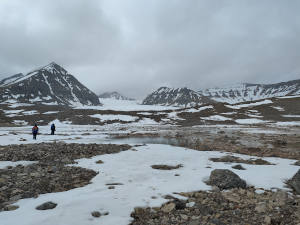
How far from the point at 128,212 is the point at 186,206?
198 cm

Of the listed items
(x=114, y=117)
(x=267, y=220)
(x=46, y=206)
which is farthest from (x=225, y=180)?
(x=114, y=117)

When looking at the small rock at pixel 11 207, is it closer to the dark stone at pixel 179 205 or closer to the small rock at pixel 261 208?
the dark stone at pixel 179 205

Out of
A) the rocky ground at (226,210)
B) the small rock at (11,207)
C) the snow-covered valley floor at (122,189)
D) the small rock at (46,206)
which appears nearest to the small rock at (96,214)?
the snow-covered valley floor at (122,189)

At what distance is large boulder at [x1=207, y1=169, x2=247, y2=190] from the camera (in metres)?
8.36

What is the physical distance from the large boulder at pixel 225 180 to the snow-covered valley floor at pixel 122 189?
488 millimetres

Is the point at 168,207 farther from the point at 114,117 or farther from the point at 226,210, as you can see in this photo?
the point at 114,117

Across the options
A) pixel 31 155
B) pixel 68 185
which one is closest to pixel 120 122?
pixel 31 155

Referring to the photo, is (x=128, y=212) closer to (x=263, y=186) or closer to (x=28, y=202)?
(x=28, y=202)

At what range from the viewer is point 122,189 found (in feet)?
26.3

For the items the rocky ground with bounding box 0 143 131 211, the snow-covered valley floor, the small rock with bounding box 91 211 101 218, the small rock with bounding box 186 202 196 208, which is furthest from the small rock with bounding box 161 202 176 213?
the rocky ground with bounding box 0 143 131 211

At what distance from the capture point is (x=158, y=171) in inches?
440

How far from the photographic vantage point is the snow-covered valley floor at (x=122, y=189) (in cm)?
557

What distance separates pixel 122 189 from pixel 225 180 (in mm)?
4422

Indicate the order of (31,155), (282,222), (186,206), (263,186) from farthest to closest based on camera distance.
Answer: (31,155), (263,186), (186,206), (282,222)
